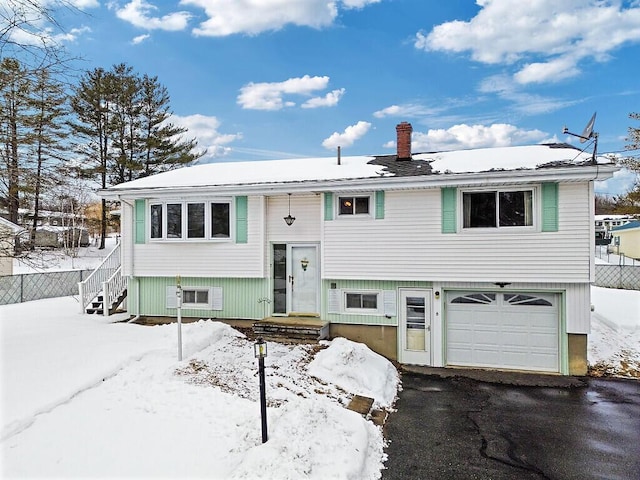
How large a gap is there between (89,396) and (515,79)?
1974 cm

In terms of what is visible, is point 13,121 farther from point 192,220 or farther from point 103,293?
point 103,293

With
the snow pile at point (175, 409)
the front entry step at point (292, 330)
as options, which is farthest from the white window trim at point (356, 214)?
the snow pile at point (175, 409)

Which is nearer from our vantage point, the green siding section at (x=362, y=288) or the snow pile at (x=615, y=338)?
the snow pile at (x=615, y=338)

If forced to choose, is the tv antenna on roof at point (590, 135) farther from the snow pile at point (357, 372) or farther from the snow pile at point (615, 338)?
the snow pile at point (357, 372)

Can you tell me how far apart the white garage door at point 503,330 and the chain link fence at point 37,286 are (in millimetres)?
16158

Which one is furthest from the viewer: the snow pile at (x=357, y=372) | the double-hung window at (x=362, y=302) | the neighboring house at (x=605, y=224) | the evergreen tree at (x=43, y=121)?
the neighboring house at (x=605, y=224)

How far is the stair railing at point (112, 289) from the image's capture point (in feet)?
38.3

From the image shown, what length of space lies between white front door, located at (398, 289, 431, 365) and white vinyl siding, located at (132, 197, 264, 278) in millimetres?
3916

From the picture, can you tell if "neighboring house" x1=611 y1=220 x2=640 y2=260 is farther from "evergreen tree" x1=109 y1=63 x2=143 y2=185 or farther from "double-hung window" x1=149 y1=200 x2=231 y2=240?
"evergreen tree" x1=109 y1=63 x2=143 y2=185

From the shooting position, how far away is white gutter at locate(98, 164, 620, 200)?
844 cm

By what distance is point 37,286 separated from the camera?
671 inches

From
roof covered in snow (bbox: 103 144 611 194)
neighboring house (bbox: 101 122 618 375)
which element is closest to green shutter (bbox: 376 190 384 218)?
neighboring house (bbox: 101 122 618 375)

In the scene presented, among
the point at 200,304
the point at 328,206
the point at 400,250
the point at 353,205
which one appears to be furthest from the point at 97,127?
the point at 400,250

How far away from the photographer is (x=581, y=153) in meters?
9.45
